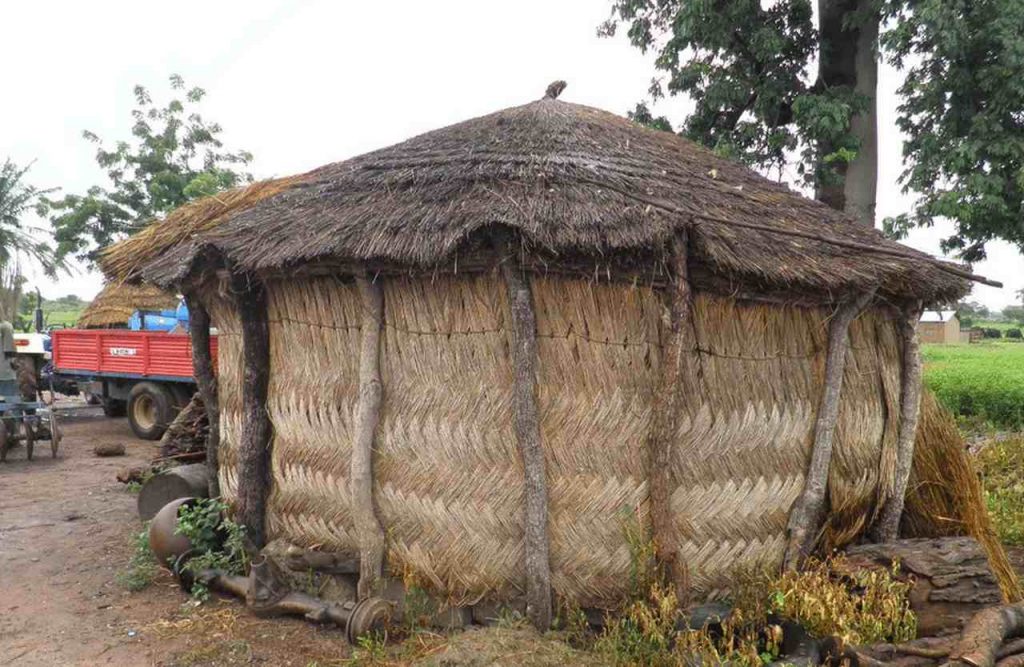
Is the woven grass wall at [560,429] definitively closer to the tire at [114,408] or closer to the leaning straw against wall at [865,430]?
the leaning straw against wall at [865,430]

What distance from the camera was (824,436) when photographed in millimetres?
5484

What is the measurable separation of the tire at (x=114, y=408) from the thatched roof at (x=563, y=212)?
9918mm

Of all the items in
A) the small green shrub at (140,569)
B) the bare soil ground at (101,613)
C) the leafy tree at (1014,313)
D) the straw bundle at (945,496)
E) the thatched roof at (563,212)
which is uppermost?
the leafy tree at (1014,313)

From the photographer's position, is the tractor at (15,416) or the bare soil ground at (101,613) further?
the tractor at (15,416)

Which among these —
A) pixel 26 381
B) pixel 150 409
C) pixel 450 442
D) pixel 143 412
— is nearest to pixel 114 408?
pixel 26 381

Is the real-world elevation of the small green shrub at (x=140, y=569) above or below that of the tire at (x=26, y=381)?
below

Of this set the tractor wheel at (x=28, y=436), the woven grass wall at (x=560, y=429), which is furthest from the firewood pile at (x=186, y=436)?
the woven grass wall at (x=560, y=429)

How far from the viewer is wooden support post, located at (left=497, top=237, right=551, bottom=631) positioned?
4.75 metres

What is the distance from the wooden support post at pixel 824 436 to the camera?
17.9ft

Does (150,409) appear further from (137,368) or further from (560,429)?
(560,429)

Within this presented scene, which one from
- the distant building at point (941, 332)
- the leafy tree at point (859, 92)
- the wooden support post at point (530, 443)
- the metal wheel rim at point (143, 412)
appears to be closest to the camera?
the wooden support post at point (530, 443)

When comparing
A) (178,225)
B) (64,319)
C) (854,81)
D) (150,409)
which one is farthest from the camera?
(64,319)

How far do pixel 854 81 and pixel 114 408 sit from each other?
14242 mm

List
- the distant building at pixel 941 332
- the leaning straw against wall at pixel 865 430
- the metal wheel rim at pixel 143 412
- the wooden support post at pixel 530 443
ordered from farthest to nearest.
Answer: the distant building at pixel 941 332 → the metal wheel rim at pixel 143 412 → the leaning straw against wall at pixel 865 430 → the wooden support post at pixel 530 443
